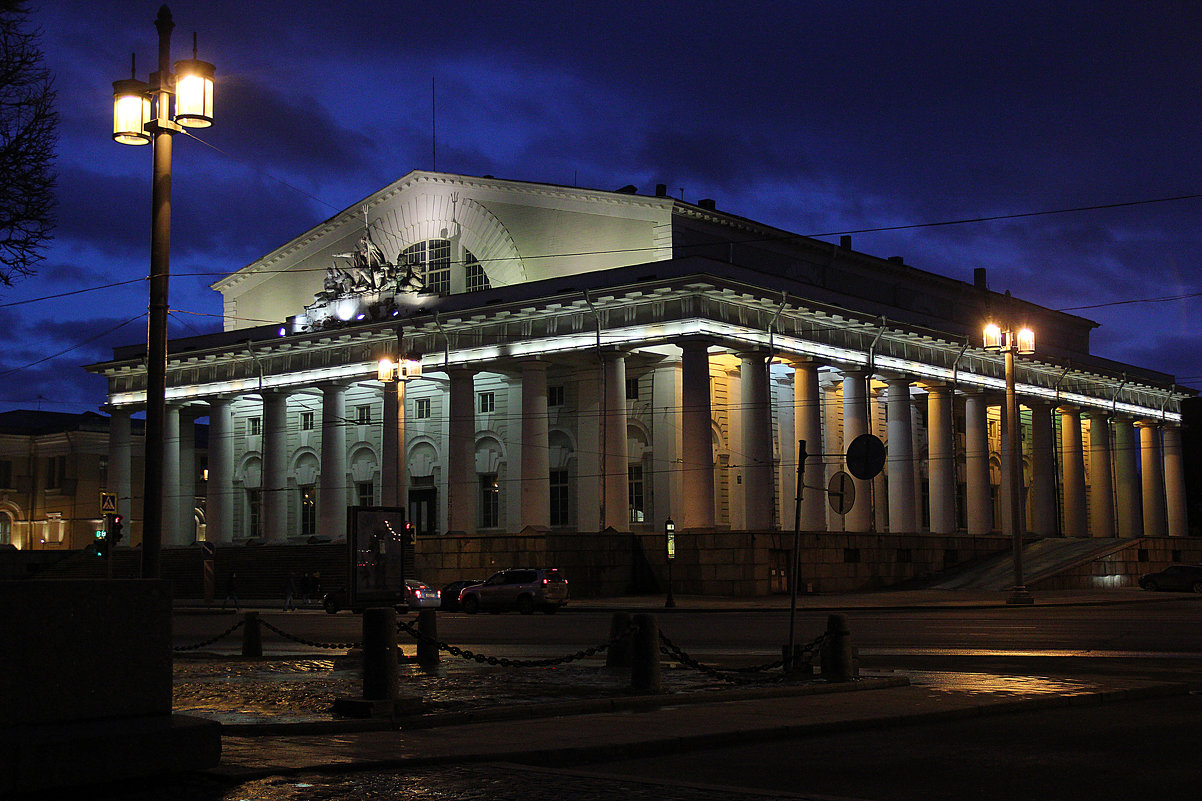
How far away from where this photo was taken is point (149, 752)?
9.59m

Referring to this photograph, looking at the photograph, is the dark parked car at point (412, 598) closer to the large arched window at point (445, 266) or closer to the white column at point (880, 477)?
the large arched window at point (445, 266)

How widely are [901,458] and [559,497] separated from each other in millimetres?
14844

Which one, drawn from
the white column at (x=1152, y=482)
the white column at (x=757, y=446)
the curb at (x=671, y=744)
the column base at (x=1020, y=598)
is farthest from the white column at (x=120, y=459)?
the curb at (x=671, y=744)

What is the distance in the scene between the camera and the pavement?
37.8ft

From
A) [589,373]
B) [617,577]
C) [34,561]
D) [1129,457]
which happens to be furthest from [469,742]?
[1129,457]

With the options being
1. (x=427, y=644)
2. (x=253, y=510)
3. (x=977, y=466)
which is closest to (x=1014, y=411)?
(x=977, y=466)

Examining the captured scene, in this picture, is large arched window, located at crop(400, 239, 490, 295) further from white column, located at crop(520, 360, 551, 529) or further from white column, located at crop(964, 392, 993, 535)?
white column, located at crop(964, 392, 993, 535)

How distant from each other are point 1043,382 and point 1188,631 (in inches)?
1583

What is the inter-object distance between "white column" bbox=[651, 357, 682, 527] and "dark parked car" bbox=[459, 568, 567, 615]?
12535mm

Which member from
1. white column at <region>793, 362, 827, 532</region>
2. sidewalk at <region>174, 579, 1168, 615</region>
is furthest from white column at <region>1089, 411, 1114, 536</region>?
white column at <region>793, 362, 827, 532</region>

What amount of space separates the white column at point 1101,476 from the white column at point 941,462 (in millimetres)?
15252

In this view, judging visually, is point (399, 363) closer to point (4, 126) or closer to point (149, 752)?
point (4, 126)

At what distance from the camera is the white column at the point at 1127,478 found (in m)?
74.2

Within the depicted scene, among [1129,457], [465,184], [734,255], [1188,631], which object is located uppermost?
[465,184]
